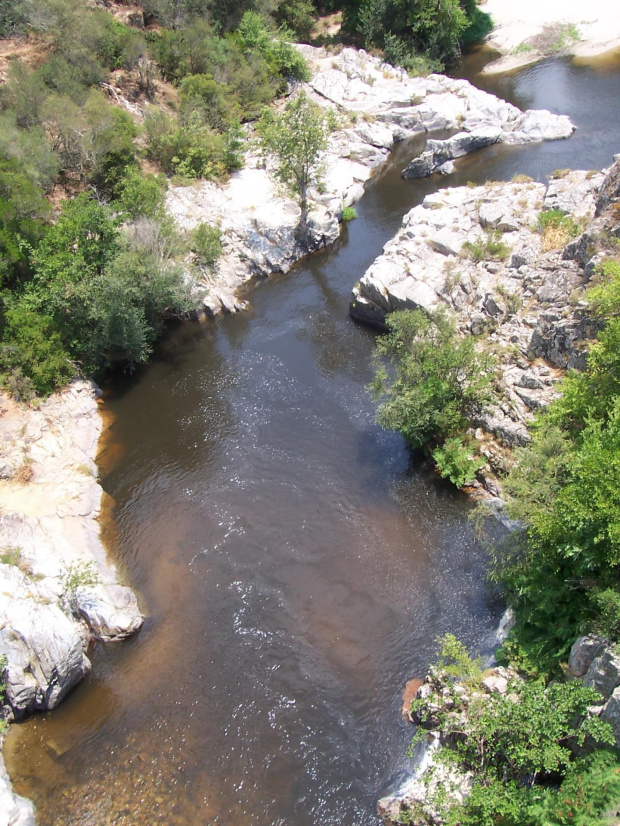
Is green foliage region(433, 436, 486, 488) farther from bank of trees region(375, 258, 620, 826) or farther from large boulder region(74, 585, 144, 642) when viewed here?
large boulder region(74, 585, 144, 642)

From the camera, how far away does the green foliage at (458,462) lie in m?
28.5

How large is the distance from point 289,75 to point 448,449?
49777 millimetres

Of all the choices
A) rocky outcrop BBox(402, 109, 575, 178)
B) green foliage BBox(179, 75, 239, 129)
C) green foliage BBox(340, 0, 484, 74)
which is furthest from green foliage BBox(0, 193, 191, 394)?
green foliage BBox(340, 0, 484, 74)

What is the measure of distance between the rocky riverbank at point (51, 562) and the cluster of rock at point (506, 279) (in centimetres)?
1776

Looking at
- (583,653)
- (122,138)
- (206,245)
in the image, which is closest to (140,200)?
(206,245)

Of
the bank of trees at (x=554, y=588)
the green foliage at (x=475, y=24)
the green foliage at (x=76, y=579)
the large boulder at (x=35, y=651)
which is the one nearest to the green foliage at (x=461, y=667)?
the bank of trees at (x=554, y=588)

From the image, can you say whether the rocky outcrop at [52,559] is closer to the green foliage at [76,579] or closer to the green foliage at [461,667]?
the green foliage at [76,579]

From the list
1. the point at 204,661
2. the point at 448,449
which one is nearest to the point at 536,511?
the point at 448,449

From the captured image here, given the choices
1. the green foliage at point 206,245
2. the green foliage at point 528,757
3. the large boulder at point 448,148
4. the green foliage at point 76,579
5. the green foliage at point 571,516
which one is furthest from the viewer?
the large boulder at point 448,148

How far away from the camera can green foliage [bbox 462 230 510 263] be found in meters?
36.7

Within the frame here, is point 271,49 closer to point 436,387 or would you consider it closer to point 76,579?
point 436,387

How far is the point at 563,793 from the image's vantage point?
51.4 ft

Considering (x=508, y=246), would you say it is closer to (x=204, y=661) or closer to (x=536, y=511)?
(x=536, y=511)

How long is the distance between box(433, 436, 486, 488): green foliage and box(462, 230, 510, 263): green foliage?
44.4ft
